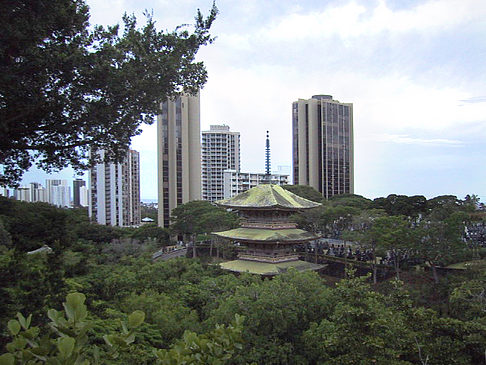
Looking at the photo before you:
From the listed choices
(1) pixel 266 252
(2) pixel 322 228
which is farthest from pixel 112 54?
(2) pixel 322 228

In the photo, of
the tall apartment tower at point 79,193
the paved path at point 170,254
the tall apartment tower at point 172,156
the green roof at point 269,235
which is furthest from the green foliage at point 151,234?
the tall apartment tower at point 79,193

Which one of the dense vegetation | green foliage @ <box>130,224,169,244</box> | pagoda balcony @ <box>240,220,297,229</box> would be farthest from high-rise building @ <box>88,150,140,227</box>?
the dense vegetation

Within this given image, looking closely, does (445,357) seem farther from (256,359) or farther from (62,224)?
(62,224)

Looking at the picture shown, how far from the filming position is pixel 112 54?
19.1ft

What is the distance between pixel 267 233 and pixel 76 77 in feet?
44.8

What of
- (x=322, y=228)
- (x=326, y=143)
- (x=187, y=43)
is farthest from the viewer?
(x=326, y=143)

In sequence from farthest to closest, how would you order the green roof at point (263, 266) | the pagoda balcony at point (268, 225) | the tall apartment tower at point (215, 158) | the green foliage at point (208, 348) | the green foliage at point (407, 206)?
1. the tall apartment tower at point (215, 158)
2. the green foliage at point (407, 206)
3. the pagoda balcony at point (268, 225)
4. the green roof at point (263, 266)
5. the green foliage at point (208, 348)

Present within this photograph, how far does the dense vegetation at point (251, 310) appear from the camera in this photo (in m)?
6.70

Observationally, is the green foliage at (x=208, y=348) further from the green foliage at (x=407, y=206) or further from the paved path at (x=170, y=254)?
the paved path at (x=170, y=254)

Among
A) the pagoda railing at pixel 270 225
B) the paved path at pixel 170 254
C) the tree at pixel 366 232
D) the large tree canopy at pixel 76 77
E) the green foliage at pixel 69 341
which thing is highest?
the large tree canopy at pixel 76 77

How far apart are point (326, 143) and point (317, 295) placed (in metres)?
42.5

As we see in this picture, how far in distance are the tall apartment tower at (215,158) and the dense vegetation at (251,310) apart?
4941cm

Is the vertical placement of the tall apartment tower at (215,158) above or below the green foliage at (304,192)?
above

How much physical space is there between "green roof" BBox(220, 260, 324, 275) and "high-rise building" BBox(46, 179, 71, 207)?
160 feet
